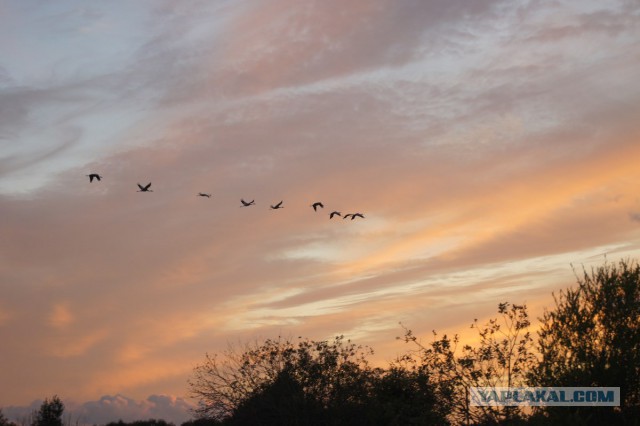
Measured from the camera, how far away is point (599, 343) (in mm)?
40875

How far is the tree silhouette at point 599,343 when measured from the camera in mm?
38531

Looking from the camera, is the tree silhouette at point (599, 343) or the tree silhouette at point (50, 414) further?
the tree silhouette at point (50, 414)

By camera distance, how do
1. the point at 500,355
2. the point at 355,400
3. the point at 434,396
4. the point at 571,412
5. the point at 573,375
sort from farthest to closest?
1. the point at 355,400
2. the point at 434,396
3. the point at 500,355
4. the point at 573,375
5. the point at 571,412

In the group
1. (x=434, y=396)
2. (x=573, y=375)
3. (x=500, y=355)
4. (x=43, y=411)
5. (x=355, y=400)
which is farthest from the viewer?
(x=43, y=411)

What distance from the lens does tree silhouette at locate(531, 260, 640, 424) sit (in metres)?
38.5

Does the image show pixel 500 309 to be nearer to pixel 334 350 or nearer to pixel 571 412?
pixel 571 412

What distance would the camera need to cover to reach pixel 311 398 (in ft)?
176

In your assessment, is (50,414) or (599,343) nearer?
(599,343)

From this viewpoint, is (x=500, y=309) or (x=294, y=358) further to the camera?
(x=294, y=358)

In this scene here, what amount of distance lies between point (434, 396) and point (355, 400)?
7.77 metres

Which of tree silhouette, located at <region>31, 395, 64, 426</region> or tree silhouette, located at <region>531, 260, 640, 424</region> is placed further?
tree silhouette, located at <region>31, 395, 64, 426</region>

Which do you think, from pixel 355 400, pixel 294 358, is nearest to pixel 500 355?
pixel 355 400


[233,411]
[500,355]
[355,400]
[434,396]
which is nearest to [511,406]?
[500,355]

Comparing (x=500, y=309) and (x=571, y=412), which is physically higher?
(x=500, y=309)
